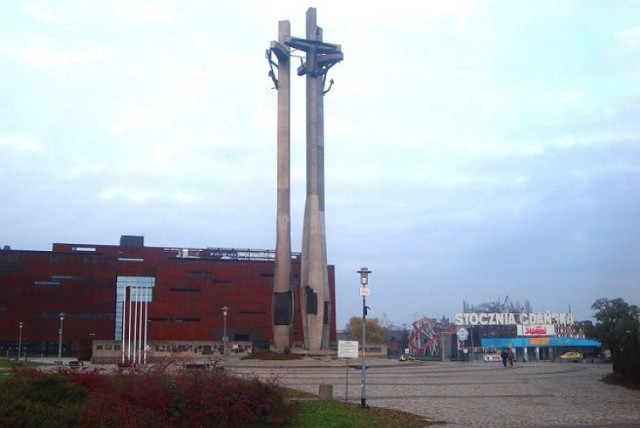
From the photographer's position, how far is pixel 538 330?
333 ft

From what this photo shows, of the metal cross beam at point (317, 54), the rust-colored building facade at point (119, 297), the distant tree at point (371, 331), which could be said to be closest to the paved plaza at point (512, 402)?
the metal cross beam at point (317, 54)

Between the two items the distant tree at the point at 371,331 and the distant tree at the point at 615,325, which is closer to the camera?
the distant tree at the point at 615,325

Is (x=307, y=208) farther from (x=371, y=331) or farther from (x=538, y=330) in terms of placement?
(x=371, y=331)

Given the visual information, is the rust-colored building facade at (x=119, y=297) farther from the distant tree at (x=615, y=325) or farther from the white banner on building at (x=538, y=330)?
the distant tree at (x=615, y=325)

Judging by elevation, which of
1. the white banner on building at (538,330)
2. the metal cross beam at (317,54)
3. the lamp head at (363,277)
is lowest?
the white banner on building at (538,330)

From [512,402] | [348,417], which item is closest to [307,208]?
[512,402]

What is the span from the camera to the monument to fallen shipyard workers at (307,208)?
58656 millimetres

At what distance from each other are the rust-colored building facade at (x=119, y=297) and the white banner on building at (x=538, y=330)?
2774 cm

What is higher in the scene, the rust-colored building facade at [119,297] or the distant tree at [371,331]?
the rust-colored building facade at [119,297]

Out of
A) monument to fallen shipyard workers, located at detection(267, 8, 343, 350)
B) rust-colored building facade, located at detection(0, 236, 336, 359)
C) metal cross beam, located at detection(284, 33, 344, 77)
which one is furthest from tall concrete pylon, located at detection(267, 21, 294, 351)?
rust-colored building facade, located at detection(0, 236, 336, 359)

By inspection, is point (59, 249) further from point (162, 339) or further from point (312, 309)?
point (312, 309)

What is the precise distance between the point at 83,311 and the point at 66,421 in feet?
289

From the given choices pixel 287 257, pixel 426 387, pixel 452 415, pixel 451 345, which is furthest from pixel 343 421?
pixel 451 345

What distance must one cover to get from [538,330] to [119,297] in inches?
2348
